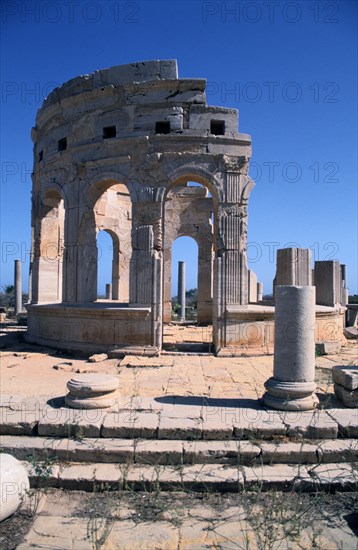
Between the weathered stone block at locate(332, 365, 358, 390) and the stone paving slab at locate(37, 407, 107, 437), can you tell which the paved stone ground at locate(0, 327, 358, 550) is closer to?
the weathered stone block at locate(332, 365, 358, 390)

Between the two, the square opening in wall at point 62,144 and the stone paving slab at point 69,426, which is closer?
the stone paving slab at point 69,426

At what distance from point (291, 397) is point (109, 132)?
9.29 metres

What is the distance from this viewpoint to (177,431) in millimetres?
5504

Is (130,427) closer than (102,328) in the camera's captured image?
Yes

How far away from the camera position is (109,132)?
12.4m

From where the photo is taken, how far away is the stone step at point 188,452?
5125 millimetres

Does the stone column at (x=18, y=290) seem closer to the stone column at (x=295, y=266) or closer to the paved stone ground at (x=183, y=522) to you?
the stone column at (x=295, y=266)

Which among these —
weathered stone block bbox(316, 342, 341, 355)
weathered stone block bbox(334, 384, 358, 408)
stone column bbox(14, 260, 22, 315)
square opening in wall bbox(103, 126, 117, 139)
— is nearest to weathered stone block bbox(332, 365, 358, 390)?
weathered stone block bbox(334, 384, 358, 408)

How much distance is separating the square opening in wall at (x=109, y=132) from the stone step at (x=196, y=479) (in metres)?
9.73

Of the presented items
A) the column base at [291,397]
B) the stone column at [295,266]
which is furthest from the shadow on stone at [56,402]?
the stone column at [295,266]

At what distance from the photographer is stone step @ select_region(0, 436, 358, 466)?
512 centimetres

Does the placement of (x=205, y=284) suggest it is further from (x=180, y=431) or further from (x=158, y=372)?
(x=180, y=431)

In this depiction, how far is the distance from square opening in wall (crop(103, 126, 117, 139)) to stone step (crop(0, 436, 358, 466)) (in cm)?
932

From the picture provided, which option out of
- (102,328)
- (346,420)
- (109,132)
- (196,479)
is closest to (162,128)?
(109,132)
